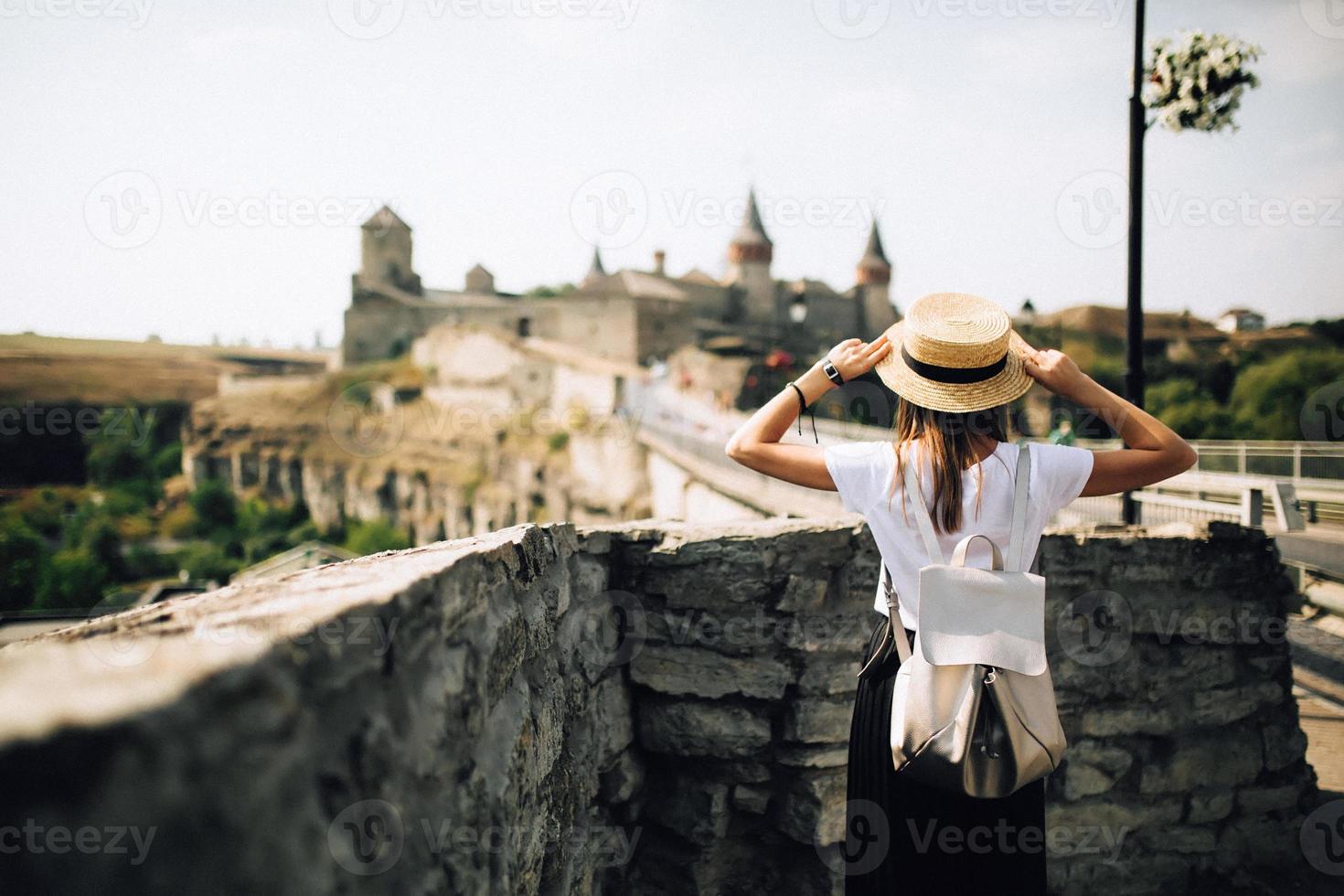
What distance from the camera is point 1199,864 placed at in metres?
3.73

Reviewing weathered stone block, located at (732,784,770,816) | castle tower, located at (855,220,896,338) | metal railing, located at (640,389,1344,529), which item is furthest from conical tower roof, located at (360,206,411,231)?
weathered stone block, located at (732,784,770,816)

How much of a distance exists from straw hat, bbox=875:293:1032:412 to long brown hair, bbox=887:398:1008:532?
2.3 inches

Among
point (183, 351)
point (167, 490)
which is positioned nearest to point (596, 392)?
point (167, 490)

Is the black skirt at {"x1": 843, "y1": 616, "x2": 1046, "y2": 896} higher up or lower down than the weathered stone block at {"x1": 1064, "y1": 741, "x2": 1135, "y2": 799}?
higher up

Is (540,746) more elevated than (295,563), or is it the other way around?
(540,746)

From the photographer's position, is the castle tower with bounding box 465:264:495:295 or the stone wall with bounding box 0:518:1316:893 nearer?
the stone wall with bounding box 0:518:1316:893

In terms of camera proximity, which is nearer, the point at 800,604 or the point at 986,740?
the point at 986,740

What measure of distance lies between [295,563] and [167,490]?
2155 inches

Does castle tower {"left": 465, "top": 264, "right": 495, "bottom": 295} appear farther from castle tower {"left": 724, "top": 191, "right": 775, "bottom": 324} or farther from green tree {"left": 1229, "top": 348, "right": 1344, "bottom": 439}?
green tree {"left": 1229, "top": 348, "right": 1344, "bottom": 439}

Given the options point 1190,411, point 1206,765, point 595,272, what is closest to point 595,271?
point 595,272

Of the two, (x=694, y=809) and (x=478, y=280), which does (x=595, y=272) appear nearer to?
(x=478, y=280)

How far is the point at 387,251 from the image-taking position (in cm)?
7262

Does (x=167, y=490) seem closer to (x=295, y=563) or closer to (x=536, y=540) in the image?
(x=295, y=563)

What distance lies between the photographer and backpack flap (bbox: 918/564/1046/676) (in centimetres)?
181
